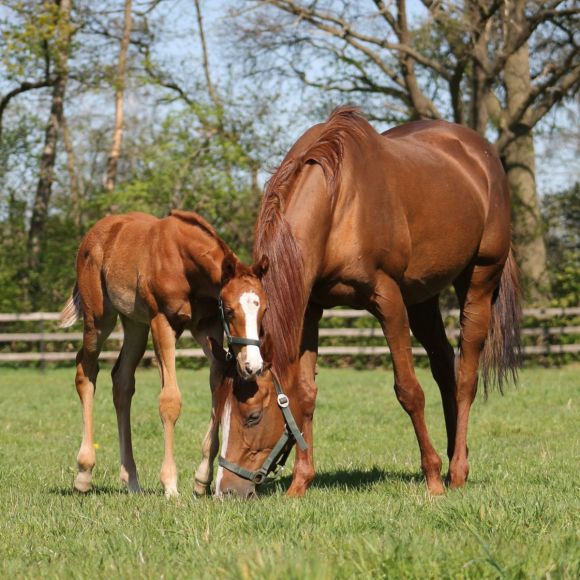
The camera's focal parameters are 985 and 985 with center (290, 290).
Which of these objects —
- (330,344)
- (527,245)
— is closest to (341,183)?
(330,344)

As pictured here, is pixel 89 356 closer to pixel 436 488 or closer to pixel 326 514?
pixel 436 488

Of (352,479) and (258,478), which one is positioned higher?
(258,478)

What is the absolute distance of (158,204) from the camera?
2533 centimetres

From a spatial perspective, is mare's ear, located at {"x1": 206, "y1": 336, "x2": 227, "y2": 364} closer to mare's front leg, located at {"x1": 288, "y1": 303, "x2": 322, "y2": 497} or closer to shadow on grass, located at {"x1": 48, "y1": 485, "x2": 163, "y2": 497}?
mare's front leg, located at {"x1": 288, "y1": 303, "x2": 322, "y2": 497}

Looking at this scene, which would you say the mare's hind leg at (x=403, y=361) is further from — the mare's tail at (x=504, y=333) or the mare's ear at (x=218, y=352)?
the mare's tail at (x=504, y=333)

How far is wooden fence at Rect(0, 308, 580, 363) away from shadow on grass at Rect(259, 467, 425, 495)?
13.7 meters

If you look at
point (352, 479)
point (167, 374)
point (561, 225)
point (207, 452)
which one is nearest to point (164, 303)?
point (167, 374)

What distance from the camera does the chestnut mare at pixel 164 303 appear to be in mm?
5082

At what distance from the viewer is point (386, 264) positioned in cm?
586

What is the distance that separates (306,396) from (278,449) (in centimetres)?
54

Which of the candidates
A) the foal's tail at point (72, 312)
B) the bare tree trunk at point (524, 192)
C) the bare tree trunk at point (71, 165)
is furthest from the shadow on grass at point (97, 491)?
the bare tree trunk at point (71, 165)

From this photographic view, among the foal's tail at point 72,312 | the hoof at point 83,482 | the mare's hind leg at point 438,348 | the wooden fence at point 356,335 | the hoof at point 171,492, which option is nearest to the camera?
the hoof at point 171,492

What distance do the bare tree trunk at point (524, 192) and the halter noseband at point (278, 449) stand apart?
17265 millimetres

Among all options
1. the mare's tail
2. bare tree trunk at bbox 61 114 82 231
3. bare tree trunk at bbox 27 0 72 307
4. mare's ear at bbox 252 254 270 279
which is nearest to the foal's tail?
mare's ear at bbox 252 254 270 279
